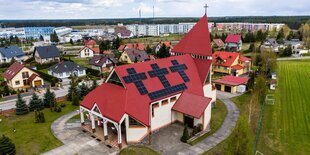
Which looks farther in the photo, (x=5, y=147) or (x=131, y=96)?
(x=131, y=96)

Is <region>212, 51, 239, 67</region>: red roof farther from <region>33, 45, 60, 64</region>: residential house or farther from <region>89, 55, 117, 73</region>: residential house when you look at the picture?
<region>33, 45, 60, 64</region>: residential house

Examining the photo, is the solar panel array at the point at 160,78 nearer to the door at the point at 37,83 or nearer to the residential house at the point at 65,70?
the door at the point at 37,83

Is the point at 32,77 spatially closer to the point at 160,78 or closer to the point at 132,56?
the point at 132,56

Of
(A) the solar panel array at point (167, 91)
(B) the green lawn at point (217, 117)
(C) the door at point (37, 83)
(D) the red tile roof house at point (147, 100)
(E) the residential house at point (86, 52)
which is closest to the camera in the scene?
(D) the red tile roof house at point (147, 100)

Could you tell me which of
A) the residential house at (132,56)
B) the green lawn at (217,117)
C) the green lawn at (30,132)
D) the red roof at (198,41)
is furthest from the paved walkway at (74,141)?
the residential house at (132,56)

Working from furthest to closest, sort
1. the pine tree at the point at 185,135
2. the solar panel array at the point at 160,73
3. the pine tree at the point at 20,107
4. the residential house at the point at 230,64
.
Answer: the residential house at the point at 230,64 < the pine tree at the point at 20,107 < the solar panel array at the point at 160,73 < the pine tree at the point at 185,135

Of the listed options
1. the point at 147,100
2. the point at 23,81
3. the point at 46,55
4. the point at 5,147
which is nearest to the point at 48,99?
the point at 5,147
